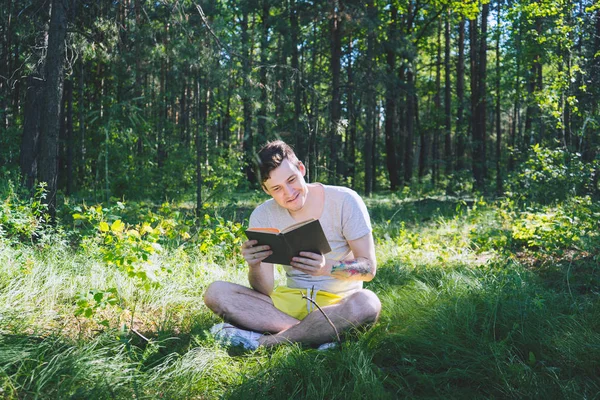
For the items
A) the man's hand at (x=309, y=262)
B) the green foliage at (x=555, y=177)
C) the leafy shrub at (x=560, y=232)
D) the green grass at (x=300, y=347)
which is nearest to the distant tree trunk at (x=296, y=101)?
the green foliage at (x=555, y=177)

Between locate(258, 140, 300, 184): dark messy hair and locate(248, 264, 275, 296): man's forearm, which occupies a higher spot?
locate(258, 140, 300, 184): dark messy hair

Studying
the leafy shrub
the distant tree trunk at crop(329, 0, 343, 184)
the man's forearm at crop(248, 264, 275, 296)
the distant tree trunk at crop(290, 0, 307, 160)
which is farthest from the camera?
the distant tree trunk at crop(290, 0, 307, 160)

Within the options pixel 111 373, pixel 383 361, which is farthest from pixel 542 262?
pixel 111 373

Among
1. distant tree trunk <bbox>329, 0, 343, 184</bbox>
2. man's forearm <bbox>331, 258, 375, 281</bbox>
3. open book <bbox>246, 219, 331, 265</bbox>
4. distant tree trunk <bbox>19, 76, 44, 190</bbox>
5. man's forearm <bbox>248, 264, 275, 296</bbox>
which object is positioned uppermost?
distant tree trunk <bbox>329, 0, 343, 184</bbox>

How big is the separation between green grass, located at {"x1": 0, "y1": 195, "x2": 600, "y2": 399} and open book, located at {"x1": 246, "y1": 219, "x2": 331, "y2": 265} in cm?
54

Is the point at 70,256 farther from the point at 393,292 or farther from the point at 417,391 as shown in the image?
the point at 417,391

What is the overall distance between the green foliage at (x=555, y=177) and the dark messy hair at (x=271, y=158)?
5.79 m

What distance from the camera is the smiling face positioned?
274 centimetres

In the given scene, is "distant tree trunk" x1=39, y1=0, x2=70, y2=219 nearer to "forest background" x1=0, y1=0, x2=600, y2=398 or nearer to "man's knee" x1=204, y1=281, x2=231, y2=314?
"forest background" x1=0, y1=0, x2=600, y2=398

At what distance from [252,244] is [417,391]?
118cm

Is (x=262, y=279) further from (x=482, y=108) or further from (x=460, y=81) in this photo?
(x=460, y=81)

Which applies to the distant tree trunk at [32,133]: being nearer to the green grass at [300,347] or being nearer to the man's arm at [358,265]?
the green grass at [300,347]

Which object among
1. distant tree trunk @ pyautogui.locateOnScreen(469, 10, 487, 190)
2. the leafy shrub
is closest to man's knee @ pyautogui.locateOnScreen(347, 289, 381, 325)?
the leafy shrub

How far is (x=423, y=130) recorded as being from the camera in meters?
20.9
